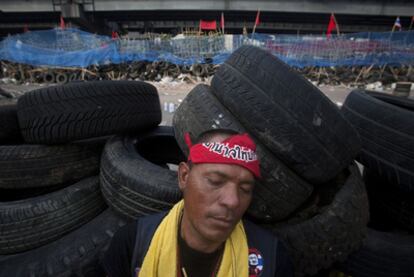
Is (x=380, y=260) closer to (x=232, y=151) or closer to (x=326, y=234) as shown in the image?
(x=326, y=234)

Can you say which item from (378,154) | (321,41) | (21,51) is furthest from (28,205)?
(21,51)

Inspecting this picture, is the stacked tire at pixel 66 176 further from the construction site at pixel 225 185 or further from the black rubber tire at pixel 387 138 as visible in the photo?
the black rubber tire at pixel 387 138

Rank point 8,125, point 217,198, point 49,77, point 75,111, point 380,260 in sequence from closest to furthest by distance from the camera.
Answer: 1. point 217,198
2. point 380,260
3. point 75,111
4. point 8,125
5. point 49,77

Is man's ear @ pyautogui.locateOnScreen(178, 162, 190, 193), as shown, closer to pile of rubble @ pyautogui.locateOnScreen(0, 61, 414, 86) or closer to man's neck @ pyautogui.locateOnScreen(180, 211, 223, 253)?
man's neck @ pyautogui.locateOnScreen(180, 211, 223, 253)

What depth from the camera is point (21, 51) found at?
16922 millimetres

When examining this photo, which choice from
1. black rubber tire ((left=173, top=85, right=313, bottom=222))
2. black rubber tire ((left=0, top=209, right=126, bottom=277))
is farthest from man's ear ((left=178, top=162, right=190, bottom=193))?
→ black rubber tire ((left=0, top=209, right=126, bottom=277))

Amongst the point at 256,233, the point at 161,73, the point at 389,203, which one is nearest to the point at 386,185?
the point at 389,203

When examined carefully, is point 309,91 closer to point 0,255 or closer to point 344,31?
point 0,255

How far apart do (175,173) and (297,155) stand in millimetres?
920

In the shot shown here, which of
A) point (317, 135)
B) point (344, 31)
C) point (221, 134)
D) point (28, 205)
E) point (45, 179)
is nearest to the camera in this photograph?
point (221, 134)

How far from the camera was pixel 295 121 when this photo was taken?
161 cm

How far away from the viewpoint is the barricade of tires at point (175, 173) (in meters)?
1.63

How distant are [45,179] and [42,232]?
50cm

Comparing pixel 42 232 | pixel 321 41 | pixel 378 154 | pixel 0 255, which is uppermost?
pixel 321 41
